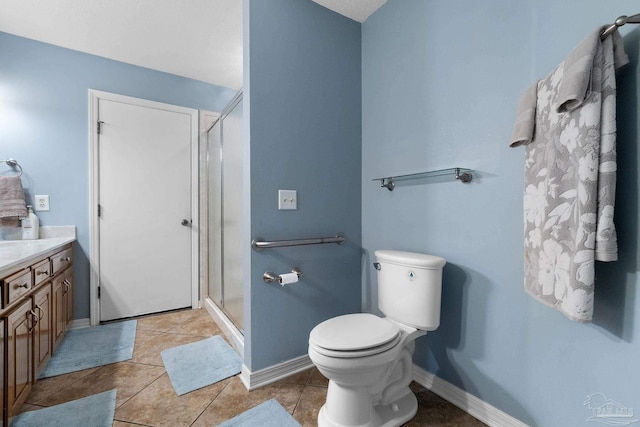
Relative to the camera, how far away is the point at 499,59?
1229 mm

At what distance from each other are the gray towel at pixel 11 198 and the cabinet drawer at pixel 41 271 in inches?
28.3

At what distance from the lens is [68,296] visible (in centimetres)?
212

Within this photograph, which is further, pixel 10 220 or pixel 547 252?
pixel 10 220

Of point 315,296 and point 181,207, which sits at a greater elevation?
point 181,207

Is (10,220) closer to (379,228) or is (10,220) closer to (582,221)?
(379,228)

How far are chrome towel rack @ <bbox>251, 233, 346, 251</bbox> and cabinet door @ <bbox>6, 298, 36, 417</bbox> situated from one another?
1037mm

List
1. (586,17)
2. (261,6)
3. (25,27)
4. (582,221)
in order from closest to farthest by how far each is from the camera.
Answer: (582,221), (586,17), (261,6), (25,27)

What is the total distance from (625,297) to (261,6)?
2073 millimetres

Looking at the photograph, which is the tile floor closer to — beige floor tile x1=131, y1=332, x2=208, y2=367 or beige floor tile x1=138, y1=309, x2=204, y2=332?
beige floor tile x1=131, y1=332, x2=208, y2=367

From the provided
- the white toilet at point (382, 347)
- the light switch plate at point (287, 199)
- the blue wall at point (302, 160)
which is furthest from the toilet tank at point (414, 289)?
the light switch plate at point (287, 199)

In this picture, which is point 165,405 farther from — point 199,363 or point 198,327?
point 198,327

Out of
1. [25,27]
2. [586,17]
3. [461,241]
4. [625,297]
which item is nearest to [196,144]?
[25,27]

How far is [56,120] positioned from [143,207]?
907 millimetres

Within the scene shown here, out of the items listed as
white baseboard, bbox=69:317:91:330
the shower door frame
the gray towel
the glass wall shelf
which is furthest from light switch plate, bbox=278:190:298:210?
Result: white baseboard, bbox=69:317:91:330
